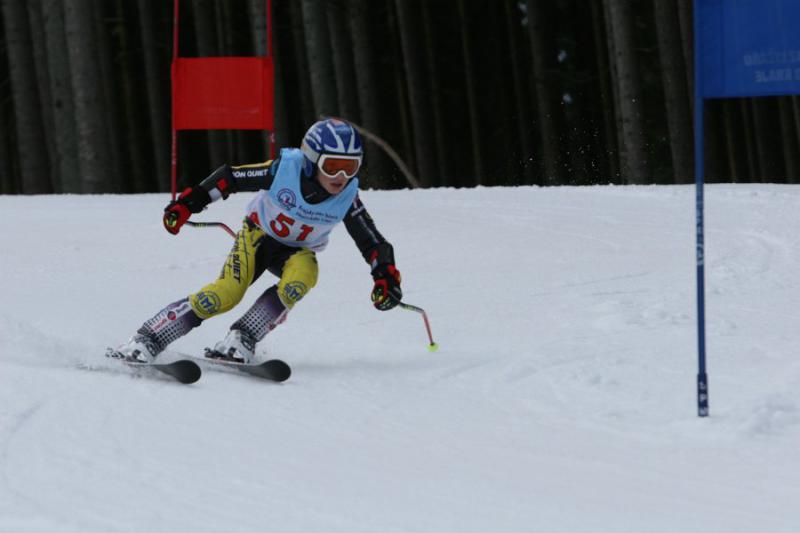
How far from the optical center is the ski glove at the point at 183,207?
6020 mm

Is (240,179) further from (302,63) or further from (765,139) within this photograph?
(302,63)

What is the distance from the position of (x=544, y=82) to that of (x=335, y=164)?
16.9 metres

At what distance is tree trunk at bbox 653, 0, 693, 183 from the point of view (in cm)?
1677

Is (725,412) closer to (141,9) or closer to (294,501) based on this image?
(294,501)

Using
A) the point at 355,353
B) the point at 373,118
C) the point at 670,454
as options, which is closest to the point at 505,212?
the point at 355,353

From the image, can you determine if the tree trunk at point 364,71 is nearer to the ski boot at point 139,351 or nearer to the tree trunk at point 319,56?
the tree trunk at point 319,56

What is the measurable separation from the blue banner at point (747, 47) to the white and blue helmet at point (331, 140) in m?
1.80

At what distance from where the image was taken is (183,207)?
605 centimetres

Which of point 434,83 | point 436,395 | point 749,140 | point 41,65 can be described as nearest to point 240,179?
point 436,395

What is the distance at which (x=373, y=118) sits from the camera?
66.1 ft

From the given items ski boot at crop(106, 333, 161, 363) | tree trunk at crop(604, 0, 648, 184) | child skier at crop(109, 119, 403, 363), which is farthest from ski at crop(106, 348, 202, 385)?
tree trunk at crop(604, 0, 648, 184)

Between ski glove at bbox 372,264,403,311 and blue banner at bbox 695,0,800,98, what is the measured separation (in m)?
1.92

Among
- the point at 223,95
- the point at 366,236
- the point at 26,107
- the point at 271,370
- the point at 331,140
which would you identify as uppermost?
the point at 26,107

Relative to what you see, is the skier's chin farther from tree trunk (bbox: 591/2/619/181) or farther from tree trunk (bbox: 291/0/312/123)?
tree trunk (bbox: 291/0/312/123)
